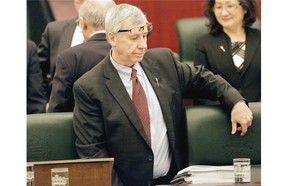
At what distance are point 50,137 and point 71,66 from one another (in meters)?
0.35

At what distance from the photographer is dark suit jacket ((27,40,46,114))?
10.6ft

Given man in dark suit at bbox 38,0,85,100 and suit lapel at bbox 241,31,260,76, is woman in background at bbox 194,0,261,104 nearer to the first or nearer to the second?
suit lapel at bbox 241,31,260,76

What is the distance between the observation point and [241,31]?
3.22m

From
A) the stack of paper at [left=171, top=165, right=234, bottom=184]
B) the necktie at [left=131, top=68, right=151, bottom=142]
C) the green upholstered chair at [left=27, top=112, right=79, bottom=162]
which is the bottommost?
the stack of paper at [left=171, top=165, right=234, bottom=184]

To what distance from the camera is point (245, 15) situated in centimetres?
323

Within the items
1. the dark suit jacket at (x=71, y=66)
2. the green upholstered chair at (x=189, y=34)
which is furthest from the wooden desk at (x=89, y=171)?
the green upholstered chair at (x=189, y=34)

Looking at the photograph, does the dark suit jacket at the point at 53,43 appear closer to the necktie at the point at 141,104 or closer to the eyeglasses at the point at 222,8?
the eyeglasses at the point at 222,8

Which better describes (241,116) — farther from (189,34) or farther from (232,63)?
(189,34)

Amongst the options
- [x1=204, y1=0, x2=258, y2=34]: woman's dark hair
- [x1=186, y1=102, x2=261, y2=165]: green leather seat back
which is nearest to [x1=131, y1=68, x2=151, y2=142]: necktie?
[x1=186, y1=102, x2=261, y2=165]: green leather seat back

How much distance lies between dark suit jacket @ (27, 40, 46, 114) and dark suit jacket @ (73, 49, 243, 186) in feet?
2.17

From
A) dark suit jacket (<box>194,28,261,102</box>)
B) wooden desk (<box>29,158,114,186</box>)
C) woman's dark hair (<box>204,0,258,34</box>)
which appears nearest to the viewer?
wooden desk (<box>29,158,114,186</box>)
